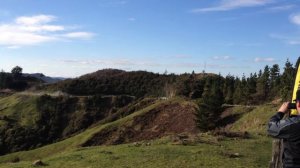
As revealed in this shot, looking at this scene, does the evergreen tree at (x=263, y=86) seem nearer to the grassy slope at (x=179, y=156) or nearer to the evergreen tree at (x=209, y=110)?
the evergreen tree at (x=209, y=110)

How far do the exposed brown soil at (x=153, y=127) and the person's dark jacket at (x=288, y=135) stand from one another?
5628cm

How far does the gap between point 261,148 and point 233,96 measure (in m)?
61.7

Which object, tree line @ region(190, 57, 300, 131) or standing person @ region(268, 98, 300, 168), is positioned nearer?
standing person @ region(268, 98, 300, 168)

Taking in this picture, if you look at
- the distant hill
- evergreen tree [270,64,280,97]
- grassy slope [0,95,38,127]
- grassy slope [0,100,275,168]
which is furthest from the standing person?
the distant hill

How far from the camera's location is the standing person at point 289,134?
7027mm

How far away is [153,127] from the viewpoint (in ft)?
245

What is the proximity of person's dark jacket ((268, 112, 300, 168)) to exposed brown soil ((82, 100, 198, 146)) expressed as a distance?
185 ft

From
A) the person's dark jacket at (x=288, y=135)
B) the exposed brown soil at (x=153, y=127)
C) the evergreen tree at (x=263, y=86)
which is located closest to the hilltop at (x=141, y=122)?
the exposed brown soil at (x=153, y=127)

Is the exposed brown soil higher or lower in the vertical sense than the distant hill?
lower

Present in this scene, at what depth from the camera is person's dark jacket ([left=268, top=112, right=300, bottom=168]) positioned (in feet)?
23.1

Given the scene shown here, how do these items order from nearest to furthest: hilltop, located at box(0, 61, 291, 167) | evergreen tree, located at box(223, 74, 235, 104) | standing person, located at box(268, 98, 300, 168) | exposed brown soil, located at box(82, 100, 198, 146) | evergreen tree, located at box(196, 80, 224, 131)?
standing person, located at box(268, 98, 300, 168)
hilltop, located at box(0, 61, 291, 167)
evergreen tree, located at box(196, 80, 224, 131)
exposed brown soil, located at box(82, 100, 198, 146)
evergreen tree, located at box(223, 74, 235, 104)

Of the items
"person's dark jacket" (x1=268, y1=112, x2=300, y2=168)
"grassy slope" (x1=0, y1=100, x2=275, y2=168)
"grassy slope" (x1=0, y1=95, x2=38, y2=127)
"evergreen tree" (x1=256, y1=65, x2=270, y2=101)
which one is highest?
"evergreen tree" (x1=256, y1=65, x2=270, y2=101)

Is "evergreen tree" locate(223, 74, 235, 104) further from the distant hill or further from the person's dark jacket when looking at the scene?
the person's dark jacket

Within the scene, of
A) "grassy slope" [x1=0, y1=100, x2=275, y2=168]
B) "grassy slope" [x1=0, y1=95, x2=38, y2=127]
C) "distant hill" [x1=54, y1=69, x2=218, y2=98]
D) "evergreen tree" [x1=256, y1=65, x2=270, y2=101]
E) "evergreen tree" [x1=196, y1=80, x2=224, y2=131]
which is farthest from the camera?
"distant hill" [x1=54, y1=69, x2=218, y2=98]
